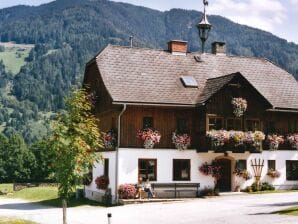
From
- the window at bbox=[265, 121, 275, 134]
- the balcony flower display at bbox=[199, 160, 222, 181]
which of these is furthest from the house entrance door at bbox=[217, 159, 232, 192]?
the window at bbox=[265, 121, 275, 134]

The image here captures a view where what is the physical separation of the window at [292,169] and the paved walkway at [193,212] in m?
6.24

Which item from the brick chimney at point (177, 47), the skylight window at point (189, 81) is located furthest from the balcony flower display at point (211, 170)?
the brick chimney at point (177, 47)

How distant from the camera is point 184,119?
1559 inches

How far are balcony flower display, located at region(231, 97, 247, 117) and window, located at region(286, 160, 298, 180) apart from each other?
7.06m

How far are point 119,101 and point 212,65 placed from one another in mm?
11606

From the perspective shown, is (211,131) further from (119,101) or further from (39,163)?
(39,163)

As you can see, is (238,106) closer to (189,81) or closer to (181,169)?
(189,81)

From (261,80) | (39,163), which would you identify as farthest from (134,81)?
(39,163)

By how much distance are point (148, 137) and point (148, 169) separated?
2.35 m

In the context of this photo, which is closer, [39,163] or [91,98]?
[91,98]

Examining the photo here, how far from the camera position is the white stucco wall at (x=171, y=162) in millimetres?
37062

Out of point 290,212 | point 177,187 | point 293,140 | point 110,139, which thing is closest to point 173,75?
point 110,139

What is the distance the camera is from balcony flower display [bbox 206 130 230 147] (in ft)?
124

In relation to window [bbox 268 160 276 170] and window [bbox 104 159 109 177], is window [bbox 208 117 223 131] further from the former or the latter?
window [bbox 104 159 109 177]
